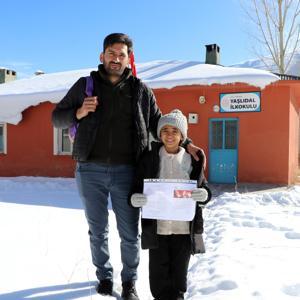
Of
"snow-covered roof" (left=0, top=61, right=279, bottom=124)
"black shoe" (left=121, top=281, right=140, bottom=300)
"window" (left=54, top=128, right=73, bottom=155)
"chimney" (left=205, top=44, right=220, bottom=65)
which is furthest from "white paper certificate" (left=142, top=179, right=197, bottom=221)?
"chimney" (left=205, top=44, right=220, bottom=65)

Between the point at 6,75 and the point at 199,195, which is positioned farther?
the point at 6,75

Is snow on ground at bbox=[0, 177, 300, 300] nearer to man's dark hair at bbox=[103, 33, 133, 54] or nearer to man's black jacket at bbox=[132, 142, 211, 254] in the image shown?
man's black jacket at bbox=[132, 142, 211, 254]

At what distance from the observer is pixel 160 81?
9742 mm

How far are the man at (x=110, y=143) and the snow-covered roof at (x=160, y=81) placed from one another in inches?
261

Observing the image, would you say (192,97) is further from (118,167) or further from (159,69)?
(118,167)

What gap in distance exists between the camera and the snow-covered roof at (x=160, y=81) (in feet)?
29.4

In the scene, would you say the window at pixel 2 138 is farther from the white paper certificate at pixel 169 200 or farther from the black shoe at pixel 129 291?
the white paper certificate at pixel 169 200

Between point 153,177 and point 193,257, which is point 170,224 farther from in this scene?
point 193,257

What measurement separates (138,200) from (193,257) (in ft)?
5.64

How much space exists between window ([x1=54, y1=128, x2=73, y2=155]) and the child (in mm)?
8926

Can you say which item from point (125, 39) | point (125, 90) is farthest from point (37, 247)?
point (125, 39)

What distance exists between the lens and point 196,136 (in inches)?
390

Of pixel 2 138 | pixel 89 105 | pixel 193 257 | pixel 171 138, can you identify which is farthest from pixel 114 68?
pixel 2 138

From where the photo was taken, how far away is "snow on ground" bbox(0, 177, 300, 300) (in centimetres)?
290
